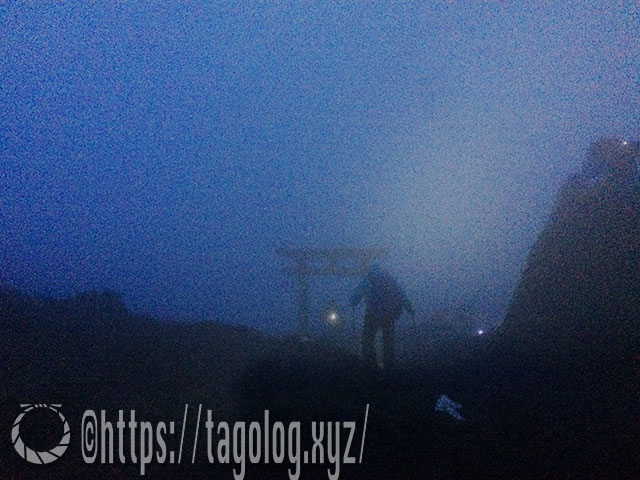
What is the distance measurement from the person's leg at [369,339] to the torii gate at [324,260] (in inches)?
267

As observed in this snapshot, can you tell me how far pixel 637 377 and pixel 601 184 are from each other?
4.88 m

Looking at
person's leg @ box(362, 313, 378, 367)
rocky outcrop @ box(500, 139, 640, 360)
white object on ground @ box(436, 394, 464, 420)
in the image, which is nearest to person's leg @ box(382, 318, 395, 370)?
person's leg @ box(362, 313, 378, 367)

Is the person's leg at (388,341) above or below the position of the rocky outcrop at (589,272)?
below

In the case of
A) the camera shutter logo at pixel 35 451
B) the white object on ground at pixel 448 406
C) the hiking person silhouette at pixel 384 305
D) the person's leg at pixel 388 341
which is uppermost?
the hiking person silhouette at pixel 384 305

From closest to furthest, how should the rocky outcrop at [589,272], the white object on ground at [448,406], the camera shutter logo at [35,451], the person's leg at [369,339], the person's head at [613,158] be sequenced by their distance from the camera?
1. the camera shutter logo at [35,451]
2. the white object on ground at [448,406]
3. the rocky outcrop at [589,272]
4. the person's leg at [369,339]
5. the person's head at [613,158]

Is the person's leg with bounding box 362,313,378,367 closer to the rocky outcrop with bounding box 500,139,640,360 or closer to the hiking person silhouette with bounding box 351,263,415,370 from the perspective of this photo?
the hiking person silhouette with bounding box 351,263,415,370

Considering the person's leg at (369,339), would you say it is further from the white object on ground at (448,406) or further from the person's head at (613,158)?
the person's head at (613,158)

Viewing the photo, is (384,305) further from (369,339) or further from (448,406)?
(448,406)

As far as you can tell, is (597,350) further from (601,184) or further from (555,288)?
(601,184)

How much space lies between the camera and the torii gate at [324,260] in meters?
Result: 15.0

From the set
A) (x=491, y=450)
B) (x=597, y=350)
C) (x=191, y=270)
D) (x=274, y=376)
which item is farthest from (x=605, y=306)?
(x=191, y=270)

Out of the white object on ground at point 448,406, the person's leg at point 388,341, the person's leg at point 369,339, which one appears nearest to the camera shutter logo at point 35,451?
the white object on ground at point 448,406

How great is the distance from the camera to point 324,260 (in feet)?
51.9

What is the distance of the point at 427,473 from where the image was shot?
3791mm
